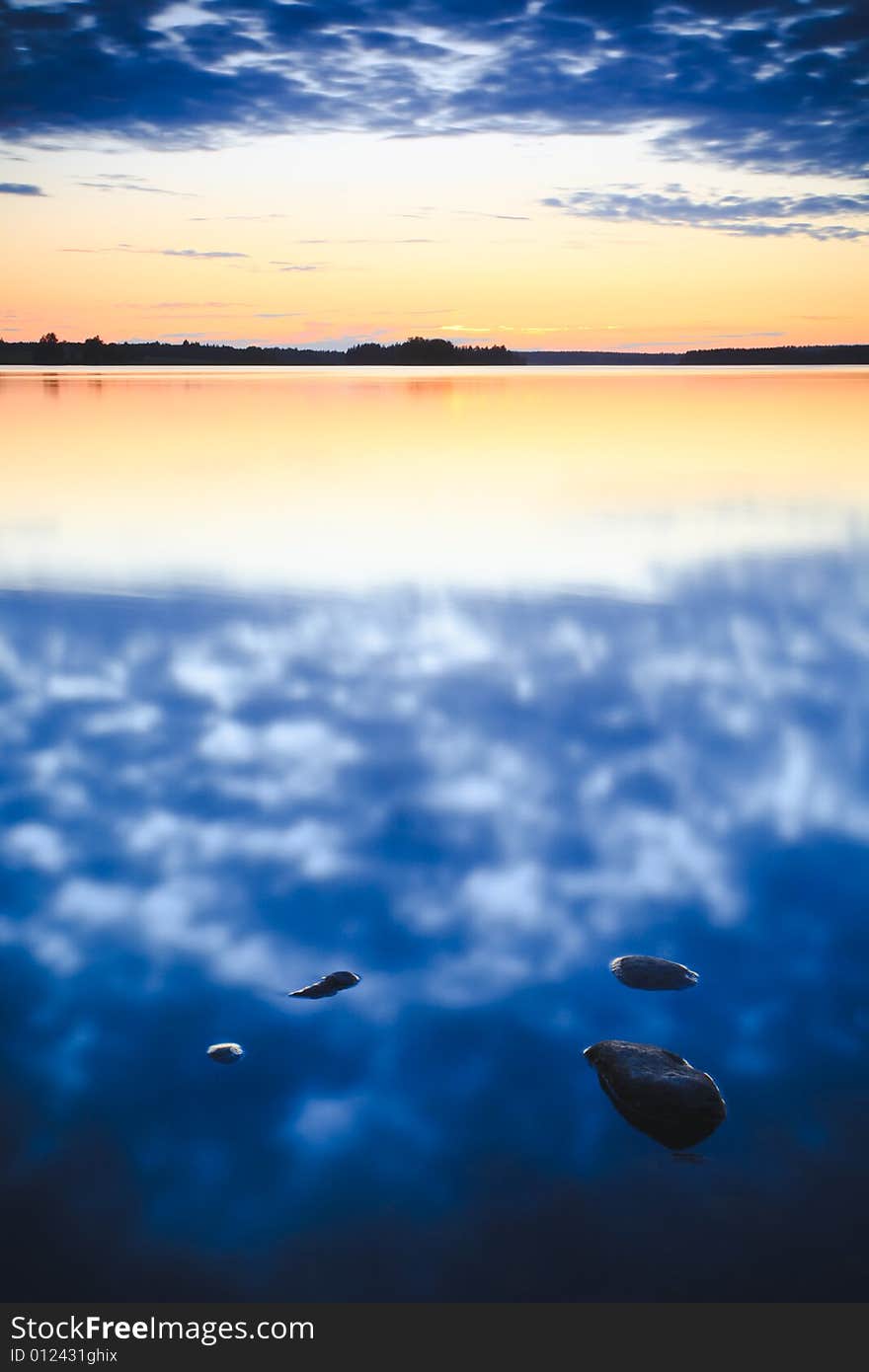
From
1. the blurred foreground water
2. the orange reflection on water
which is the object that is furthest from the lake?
the orange reflection on water

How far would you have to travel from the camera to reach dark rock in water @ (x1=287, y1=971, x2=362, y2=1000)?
4785 millimetres

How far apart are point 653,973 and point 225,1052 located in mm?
2008

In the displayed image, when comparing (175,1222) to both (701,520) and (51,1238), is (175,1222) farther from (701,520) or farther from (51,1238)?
(701,520)

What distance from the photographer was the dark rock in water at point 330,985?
4785 millimetres

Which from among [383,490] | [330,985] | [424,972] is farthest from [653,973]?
[383,490]

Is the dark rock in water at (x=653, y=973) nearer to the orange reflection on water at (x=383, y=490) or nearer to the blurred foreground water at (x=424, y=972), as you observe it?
the blurred foreground water at (x=424, y=972)

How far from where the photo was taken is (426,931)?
534 centimetres

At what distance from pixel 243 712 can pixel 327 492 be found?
49.4 ft

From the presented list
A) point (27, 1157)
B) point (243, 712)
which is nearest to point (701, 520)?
point (243, 712)

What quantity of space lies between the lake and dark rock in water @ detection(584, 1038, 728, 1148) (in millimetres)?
65

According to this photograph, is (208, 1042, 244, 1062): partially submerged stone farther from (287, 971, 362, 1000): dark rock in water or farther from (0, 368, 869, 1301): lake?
(287, 971, 362, 1000): dark rock in water

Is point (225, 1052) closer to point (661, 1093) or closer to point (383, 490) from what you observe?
point (661, 1093)

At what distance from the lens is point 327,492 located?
2277cm

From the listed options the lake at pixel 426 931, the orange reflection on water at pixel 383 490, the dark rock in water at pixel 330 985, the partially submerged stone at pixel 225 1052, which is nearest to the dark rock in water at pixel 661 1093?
the lake at pixel 426 931
